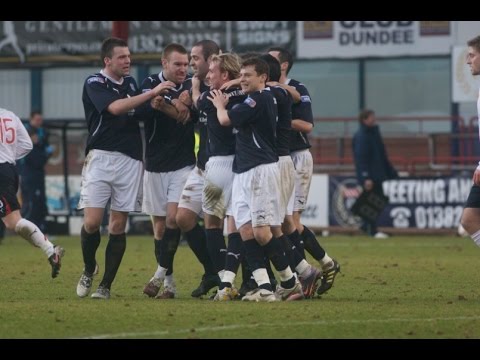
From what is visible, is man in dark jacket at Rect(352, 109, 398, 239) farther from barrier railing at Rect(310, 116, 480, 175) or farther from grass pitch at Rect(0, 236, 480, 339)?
grass pitch at Rect(0, 236, 480, 339)

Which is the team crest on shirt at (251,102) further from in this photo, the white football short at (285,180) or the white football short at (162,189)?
the white football short at (162,189)

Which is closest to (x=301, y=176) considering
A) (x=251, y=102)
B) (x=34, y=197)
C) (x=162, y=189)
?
(x=162, y=189)

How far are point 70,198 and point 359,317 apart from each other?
17.4 meters

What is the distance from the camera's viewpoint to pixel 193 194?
13055 millimetres

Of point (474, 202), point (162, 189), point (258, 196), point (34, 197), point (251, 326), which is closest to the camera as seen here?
point (251, 326)

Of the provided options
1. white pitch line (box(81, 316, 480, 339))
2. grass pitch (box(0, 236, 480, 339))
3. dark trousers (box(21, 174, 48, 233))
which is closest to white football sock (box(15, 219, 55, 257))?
grass pitch (box(0, 236, 480, 339))

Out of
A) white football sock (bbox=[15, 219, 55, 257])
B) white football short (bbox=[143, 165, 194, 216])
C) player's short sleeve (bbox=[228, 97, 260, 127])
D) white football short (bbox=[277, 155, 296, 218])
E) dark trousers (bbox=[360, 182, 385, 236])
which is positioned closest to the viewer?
player's short sleeve (bbox=[228, 97, 260, 127])

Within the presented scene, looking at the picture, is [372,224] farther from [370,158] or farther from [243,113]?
[243,113]

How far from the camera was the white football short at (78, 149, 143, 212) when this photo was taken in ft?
42.4

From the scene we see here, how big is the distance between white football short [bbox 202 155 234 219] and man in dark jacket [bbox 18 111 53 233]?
12174mm

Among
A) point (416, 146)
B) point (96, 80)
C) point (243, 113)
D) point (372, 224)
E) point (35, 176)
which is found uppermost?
point (96, 80)

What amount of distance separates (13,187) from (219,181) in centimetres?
294

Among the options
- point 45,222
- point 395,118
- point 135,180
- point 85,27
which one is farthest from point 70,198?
point 135,180

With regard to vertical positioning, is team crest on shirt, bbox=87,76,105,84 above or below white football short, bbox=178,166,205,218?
above
